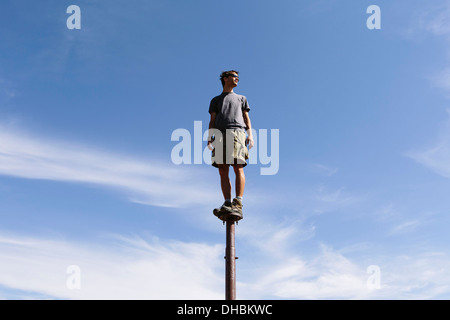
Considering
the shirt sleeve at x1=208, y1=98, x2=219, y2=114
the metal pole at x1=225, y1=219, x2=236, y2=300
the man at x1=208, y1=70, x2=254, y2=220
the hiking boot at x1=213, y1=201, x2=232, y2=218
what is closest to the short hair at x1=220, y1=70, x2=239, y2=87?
the man at x1=208, y1=70, x2=254, y2=220

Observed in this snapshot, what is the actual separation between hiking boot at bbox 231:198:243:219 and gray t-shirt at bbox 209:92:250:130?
173cm

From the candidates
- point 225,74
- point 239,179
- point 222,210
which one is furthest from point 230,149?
point 225,74

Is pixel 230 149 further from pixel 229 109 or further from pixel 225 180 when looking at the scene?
pixel 229 109

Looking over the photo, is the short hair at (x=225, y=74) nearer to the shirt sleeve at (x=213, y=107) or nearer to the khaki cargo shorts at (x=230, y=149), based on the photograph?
the shirt sleeve at (x=213, y=107)

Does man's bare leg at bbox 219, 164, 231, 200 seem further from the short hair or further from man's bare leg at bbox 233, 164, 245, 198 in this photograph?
the short hair

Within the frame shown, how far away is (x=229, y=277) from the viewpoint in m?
7.82

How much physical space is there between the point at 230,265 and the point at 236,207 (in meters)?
1.23

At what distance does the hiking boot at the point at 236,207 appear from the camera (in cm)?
834

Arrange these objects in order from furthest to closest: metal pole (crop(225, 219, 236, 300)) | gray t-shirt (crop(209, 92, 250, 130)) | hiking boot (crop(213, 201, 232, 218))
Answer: gray t-shirt (crop(209, 92, 250, 130))
hiking boot (crop(213, 201, 232, 218))
metal pole (crop(225, 219, 236, 300))

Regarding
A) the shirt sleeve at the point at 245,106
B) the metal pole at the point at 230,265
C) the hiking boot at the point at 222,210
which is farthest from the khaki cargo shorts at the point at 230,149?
the metal pole at the point at 230,265

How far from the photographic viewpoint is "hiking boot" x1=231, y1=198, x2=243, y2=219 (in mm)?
8344
